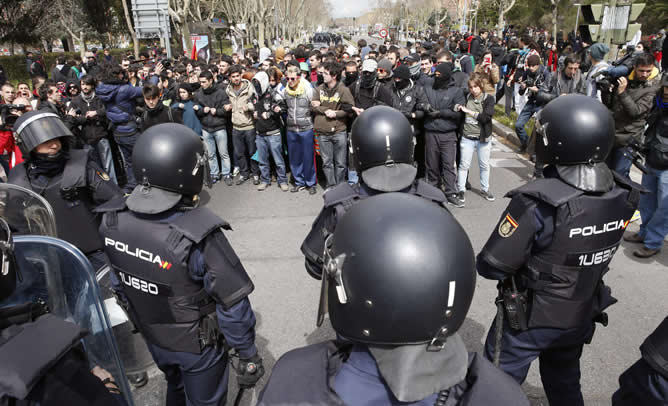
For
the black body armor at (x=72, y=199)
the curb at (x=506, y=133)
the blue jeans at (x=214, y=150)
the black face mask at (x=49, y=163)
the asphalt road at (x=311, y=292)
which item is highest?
the black face mask at (x=49, y=163)

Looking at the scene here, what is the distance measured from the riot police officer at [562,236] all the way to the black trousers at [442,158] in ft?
13.3

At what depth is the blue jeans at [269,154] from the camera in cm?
764

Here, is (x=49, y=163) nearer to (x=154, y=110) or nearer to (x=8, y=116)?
(x=8, y=116)

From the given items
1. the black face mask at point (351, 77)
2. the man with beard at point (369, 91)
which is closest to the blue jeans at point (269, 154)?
the man with beard at point (369, 91)

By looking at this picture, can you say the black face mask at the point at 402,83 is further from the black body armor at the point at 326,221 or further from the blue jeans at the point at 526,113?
the black body armor at the point at 326,221

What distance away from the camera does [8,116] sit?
6098mm

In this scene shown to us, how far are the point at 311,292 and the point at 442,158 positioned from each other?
317 centimetres

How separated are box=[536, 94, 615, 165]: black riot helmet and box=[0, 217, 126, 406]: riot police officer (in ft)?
7.93

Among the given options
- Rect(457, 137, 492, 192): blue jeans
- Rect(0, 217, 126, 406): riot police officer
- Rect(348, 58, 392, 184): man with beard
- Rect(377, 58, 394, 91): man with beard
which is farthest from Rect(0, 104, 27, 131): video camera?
Rect(457, 137, 492, 192): blue jeans

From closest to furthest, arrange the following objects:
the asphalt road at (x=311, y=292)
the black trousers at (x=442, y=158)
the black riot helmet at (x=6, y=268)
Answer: the black riot helmet at (x=6, y=268)
the asphalt road at (x=311, y=292)
the black trousers at (x=442, y=158)

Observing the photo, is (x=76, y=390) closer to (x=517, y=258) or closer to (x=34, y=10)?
(x=517, y=258)

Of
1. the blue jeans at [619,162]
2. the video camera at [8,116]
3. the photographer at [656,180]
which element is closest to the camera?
the photographer at [656,180]

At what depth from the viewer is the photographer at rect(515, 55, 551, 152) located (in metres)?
7.86

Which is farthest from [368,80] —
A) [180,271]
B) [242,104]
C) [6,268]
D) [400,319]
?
[400,319]
